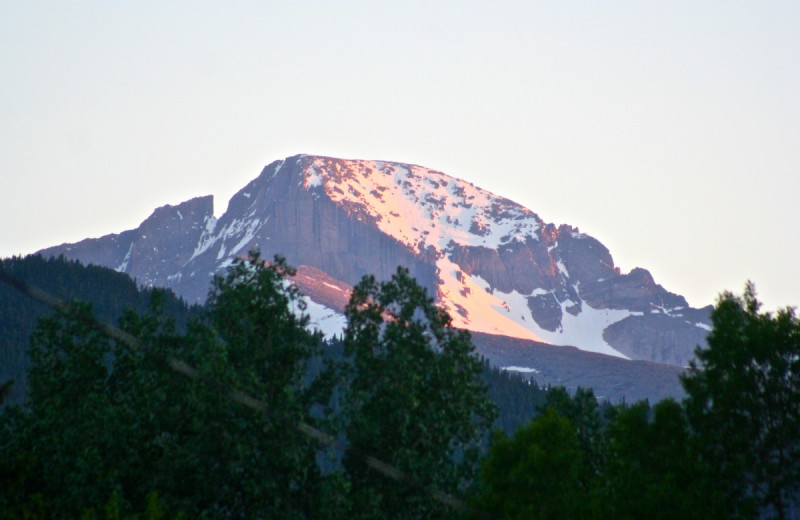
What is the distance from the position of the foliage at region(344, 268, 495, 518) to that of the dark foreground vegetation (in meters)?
0.08

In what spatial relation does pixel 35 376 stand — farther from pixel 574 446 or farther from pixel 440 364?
pixel 574 446

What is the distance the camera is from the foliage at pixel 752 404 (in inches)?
1577

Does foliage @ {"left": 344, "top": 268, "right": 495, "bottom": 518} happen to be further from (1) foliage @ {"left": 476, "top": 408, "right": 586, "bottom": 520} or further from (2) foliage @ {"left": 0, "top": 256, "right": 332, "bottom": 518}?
(1) foliage @ {"left": 476, "top": 408, "right": 586, "bottom": 520}

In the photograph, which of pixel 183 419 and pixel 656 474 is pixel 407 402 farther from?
pixel 656 474

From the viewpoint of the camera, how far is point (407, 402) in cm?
4416

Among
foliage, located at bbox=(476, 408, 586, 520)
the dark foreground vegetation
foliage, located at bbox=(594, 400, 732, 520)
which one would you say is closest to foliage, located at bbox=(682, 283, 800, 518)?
the dark foreground vegetation

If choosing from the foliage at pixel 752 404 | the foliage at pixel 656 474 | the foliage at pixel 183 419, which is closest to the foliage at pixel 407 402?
the foliage at pixel 183 419

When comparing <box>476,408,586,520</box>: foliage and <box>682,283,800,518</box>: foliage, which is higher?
<box>682,283,800,518</box>: foliage

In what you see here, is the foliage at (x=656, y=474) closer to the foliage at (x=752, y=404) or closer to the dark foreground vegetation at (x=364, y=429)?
the dark foreground vegetation at (x=364, y=429)

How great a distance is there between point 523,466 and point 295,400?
8.94 metres

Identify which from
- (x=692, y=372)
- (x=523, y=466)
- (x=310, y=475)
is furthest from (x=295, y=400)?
(x=692, y=372)

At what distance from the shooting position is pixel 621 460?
4222 cm

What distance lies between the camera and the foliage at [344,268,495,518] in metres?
43.3

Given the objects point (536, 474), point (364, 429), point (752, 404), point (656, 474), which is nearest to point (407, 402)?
point (364, 429)
